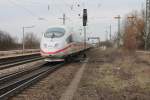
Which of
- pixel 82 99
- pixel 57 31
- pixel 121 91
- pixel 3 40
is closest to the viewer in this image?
pixel 82 99

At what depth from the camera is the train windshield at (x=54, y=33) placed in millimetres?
25423

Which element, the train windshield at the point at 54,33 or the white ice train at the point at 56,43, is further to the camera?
the train windshield at the point at 54,33

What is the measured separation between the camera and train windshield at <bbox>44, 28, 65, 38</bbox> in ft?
83.4

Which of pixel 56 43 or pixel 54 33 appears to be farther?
pixel 54 33

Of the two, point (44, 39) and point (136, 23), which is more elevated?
point (136, 23)

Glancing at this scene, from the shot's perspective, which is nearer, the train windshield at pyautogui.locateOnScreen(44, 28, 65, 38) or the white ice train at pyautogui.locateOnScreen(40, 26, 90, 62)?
the white ice train at pyautogui.locateOnScreen(40, 26, 90, 62)

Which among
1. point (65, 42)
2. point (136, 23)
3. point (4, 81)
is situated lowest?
point (4, 81)

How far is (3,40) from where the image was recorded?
94.4 m

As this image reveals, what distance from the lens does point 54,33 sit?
25594mm

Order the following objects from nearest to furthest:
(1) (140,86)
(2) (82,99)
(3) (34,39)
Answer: (2) (82,99) < (1) (140,86) < (3) (34,39)

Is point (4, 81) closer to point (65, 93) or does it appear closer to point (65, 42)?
point (65, 93)

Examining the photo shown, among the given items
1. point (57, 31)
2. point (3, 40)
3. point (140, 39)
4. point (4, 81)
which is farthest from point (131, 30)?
point (4, 81)

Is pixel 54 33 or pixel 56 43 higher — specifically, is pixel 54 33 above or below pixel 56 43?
above

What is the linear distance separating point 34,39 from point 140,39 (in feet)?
188
